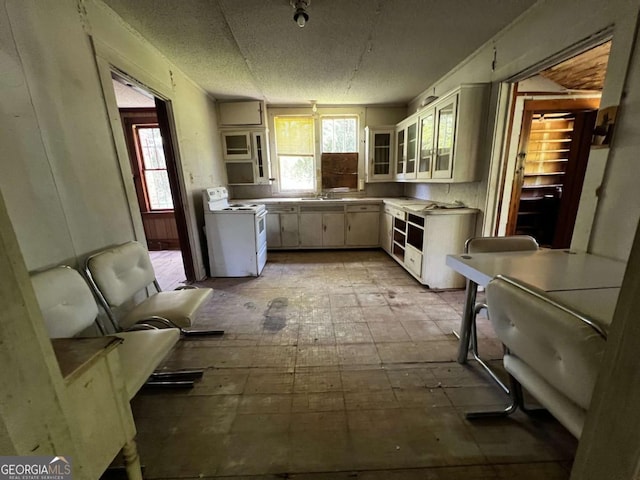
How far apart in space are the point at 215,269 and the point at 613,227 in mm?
3715

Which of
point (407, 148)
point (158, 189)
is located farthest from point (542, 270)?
point (158, 189)

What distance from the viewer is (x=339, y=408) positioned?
1.42 m

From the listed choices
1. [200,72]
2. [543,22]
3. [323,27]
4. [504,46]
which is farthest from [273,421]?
[200,72]

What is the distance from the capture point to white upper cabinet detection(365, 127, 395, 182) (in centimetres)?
429

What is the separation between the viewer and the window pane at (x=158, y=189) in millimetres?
4574

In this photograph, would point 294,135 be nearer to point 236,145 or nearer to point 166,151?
point 236,145

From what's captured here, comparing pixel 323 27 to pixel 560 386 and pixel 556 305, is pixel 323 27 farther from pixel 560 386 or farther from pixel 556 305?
pixel 560 386

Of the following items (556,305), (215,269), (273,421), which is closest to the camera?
(556,305)

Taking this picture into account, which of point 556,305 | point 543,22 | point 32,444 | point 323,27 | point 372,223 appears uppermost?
point 323,27

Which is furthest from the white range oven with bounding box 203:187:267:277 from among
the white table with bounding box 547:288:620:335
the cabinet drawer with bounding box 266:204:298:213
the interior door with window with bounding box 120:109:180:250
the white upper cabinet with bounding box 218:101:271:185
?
the white table with bounding box 547:288:620:335

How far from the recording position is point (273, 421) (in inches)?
53.0

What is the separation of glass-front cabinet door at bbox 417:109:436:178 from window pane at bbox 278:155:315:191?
2.04 meters

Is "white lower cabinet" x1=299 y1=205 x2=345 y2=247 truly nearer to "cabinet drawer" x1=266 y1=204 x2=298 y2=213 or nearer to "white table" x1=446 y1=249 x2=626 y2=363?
"cabinet drawer" x1=266 y1=204 x2=298 y2=213

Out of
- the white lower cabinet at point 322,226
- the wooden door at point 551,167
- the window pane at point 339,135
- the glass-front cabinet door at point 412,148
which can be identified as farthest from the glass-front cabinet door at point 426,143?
the window pane at point 339,135
